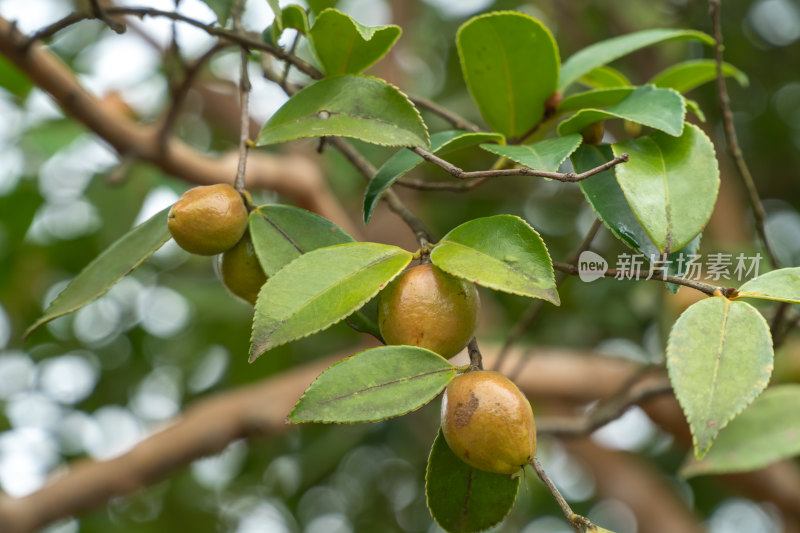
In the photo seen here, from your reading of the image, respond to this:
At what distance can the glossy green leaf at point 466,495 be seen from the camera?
1.31ft

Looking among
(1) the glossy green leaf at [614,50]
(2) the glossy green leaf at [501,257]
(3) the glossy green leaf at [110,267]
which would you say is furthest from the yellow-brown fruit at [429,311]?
(1) the glossy green leaf at [614,50]

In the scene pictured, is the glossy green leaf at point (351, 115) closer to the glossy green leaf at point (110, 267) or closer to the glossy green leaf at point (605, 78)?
the glossy green leaf at point (110, 267)

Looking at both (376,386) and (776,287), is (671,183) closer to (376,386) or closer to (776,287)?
(776,287)

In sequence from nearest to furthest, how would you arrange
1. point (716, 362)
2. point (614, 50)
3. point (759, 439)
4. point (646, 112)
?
1. point (716, 362)
2. point (646, 112)
3. point (614, 50)
4. point (759, 439)

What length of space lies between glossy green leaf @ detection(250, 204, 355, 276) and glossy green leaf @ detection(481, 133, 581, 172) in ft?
0.35

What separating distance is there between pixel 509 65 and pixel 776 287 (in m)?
0.23

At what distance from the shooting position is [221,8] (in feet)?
1.60

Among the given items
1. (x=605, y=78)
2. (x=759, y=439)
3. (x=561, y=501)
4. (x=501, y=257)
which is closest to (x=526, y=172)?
(x=501, y=257)

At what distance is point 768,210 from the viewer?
167 centimetres

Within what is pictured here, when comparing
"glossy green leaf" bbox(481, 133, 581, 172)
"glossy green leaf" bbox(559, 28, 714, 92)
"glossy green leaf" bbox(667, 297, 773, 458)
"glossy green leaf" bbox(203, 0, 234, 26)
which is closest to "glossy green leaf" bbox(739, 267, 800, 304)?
"glossy green leaf" bbox(667, 297, 773, 458)

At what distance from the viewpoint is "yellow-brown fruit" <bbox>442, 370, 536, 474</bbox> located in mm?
333

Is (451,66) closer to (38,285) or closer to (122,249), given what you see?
(38,285)

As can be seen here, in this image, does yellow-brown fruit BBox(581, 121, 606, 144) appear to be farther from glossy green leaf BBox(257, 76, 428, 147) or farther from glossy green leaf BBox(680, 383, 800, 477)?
glossy green leaf BBox(680, 383, 800, 477)

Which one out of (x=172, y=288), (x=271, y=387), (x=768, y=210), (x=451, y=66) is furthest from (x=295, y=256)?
(x=768, y=210)
